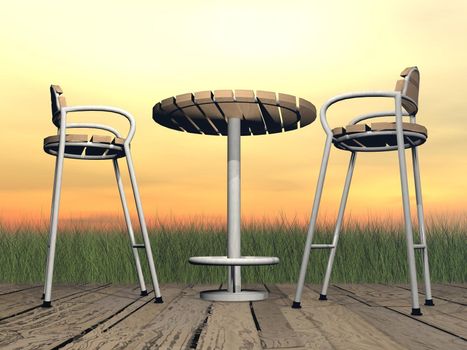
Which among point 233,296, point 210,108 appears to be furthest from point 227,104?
point 233,296

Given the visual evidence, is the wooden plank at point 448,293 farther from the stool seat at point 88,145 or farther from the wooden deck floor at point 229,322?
the stool seat at point 88,145

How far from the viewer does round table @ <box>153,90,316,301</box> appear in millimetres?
3033

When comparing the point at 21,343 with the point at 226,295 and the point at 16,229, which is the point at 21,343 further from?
the point at 16,229

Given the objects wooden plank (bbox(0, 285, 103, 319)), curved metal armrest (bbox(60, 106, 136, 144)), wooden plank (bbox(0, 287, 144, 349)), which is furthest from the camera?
curved metal armrest (bbox(60, 106, 136, 144))

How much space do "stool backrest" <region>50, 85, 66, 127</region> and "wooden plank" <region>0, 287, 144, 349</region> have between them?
101cm

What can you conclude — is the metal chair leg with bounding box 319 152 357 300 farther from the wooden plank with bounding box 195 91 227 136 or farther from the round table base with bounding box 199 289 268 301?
the wooden plank with bounding box 195 91 227 136

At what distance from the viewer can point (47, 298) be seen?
9.65 ft

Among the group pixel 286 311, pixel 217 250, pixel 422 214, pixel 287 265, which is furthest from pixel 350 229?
pixel 286 311

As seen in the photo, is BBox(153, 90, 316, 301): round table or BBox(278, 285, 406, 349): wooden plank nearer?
BBox(278, 285, 406, 349): wooden plank

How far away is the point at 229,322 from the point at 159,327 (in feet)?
0.92

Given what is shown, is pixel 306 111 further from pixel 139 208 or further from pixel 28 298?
pixel 28 298

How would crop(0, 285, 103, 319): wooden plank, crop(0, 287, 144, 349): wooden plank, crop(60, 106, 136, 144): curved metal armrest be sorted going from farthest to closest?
crop(60, 106, 136, 144): curved metal armrest < crop(0, 285, 103, 319): wooden plank < crop(0, 287, 144, 349): wooden plank

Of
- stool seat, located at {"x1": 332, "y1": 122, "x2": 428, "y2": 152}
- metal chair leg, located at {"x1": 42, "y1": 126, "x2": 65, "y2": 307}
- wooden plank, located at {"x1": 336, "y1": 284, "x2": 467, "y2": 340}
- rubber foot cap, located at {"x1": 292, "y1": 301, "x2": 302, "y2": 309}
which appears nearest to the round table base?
rubber foot cap, located at {"x1": 292, "y1": 301, "x2": 302, "y2": 309}

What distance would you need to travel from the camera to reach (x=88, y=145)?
3100 mm
